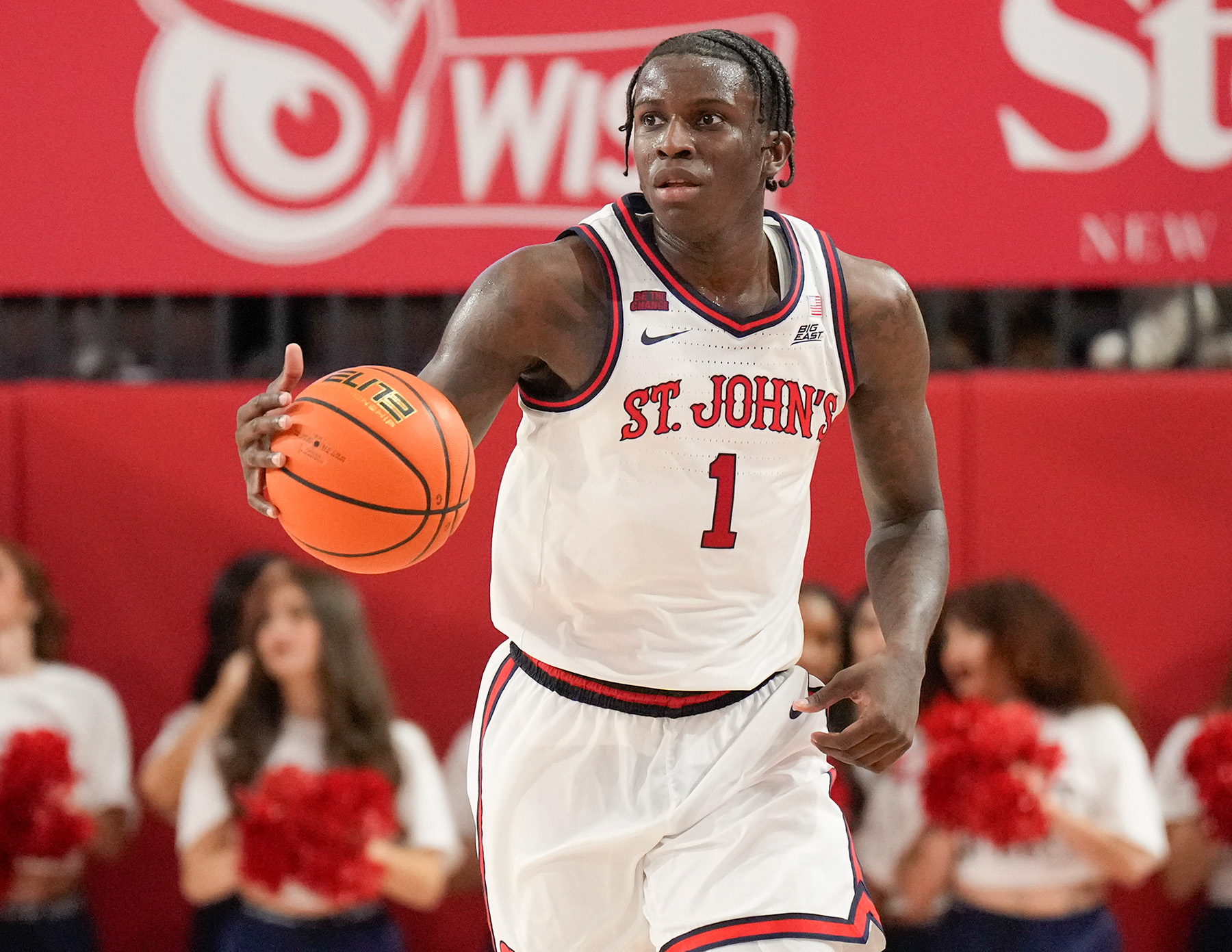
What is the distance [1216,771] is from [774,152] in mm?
→ 3424

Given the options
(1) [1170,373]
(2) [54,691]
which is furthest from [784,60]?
(2) [54,691]

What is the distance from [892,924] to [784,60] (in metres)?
3.15

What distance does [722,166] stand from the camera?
287 centimetres

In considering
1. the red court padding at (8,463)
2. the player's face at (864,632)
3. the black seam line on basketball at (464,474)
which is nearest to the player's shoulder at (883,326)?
the black seam line on basketball at (464,474)

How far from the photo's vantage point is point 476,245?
5.89m

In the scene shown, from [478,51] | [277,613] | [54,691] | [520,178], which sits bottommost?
[54,691]

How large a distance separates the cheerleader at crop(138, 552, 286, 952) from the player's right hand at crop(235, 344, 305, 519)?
9.68 ft

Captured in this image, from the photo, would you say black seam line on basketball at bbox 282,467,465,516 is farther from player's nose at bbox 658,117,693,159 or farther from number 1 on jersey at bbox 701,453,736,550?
player's nose at bbox 658,117,693,159

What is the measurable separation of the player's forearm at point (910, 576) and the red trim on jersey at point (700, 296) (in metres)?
0.56

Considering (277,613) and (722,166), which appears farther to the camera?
(277,613)

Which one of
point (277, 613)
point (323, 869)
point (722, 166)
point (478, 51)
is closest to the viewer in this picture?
point (722, 166)

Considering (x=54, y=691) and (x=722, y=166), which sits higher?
(x=722, y=166)

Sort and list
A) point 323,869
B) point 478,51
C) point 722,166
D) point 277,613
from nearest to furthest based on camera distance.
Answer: point 722,166 → point 323,869 → point 277,613 → point 478,51

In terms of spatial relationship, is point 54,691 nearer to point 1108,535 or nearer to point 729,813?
point 729,813
